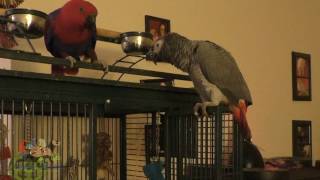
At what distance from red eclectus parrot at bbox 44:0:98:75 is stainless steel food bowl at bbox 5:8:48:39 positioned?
0.07 metres

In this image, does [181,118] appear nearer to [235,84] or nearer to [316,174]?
[235,84]

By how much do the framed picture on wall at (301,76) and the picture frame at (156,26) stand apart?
2.99ft

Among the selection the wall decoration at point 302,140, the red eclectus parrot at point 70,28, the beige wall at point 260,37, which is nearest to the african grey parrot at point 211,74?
the red eclectus parrot at point 70,28

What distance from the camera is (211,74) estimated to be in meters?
1.06

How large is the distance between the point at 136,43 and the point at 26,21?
340mm

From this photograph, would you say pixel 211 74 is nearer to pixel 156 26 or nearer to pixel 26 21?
pixel 26 21

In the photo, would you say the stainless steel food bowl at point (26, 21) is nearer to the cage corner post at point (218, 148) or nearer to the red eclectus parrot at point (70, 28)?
the red eclectus parrot at point (70, 28)

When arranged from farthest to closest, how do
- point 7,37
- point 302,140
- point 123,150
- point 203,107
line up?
point 302,140, point 123,150, point 7,37, point 203,107

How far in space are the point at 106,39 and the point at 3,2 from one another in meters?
0.31

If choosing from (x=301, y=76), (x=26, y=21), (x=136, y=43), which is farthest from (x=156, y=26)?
(x=301, y=76)

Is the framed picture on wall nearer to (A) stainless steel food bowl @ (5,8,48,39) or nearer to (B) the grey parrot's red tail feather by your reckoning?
(B) the grey parrot's red tail feather

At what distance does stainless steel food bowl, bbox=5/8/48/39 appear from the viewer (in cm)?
93

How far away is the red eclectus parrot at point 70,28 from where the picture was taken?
105 cm

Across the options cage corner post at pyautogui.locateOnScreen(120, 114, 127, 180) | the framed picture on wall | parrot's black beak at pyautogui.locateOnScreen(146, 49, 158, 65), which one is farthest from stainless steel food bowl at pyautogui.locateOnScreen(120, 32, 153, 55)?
the framed picture on wall
